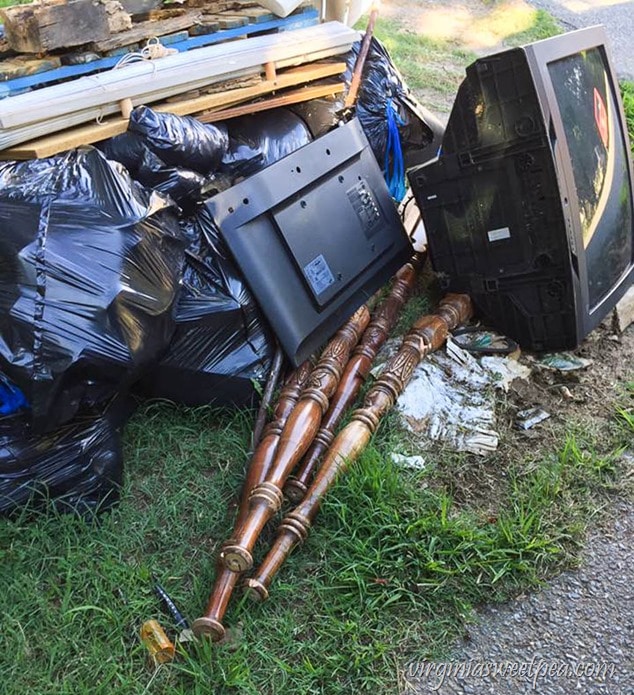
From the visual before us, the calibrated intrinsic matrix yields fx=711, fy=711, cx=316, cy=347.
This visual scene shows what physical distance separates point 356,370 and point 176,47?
5.08 ft

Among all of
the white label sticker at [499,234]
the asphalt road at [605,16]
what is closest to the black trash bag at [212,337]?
the white label sticker at [499,234]

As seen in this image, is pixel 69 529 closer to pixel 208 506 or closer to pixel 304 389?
pixel 208 506

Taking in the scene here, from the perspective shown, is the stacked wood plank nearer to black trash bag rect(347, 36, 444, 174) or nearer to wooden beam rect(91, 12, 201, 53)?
wooden beam rect(91, 12, 201, 53)

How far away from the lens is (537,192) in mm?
2469

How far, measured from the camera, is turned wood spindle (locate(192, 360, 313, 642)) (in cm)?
181

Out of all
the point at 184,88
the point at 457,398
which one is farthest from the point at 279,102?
the point at 457,398

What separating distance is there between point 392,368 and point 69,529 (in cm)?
116

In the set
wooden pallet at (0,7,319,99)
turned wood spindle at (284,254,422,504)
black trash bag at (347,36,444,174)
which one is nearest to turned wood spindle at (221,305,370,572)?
turned wood spindle at (284,254,422,504)

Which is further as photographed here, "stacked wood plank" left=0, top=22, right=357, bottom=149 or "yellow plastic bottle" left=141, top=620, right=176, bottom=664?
"stacked wood plank" left=0, top=22, right=357, bottom=149

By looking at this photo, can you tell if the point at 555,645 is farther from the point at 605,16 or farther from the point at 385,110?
the point at 605,16

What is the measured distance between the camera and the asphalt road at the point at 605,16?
6.46m

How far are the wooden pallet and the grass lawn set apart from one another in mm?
1286

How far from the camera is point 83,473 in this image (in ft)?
7.02

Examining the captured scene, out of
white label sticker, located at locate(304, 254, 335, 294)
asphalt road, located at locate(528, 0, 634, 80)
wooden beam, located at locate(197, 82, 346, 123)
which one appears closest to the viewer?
white label sticker, located at locate(304, 254, 335, 294)
